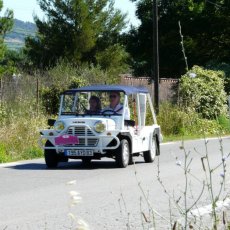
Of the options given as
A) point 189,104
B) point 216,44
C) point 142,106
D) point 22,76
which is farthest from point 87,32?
point 142,106

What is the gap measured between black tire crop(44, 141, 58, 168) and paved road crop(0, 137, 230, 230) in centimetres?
14

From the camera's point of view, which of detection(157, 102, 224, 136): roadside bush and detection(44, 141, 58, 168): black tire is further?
detection(157, 102, 224, 136): roadside bush

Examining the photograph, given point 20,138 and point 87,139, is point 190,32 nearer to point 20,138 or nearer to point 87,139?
point 20,138

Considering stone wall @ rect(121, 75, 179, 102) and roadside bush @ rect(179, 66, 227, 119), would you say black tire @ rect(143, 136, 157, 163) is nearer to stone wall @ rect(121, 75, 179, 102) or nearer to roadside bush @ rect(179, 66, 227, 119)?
roadside bush @ rect(179, 66, 227, 119)

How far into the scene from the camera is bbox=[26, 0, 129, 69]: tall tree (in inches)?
2908

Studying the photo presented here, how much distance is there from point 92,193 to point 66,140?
4883mm

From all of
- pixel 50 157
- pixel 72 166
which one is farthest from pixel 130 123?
pixel 50 157

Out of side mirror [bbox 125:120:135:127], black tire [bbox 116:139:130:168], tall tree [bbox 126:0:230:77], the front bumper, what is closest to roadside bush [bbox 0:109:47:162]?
the front bumper

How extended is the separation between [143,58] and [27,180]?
56272mm

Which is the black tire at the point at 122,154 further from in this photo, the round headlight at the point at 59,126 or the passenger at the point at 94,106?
the round headlight at the point at 59,126

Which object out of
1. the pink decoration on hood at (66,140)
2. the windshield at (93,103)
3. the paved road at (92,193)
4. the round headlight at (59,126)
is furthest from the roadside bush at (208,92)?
the pink decoration on hood at (66,140)

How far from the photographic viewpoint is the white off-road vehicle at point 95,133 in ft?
55.6

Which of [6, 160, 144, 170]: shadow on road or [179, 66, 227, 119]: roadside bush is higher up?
[179, 66, 227, 119]: roadside bush

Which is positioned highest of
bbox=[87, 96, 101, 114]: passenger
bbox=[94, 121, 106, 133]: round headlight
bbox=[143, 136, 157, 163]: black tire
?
bbox=[87, 96, 101, 114]: passenger
